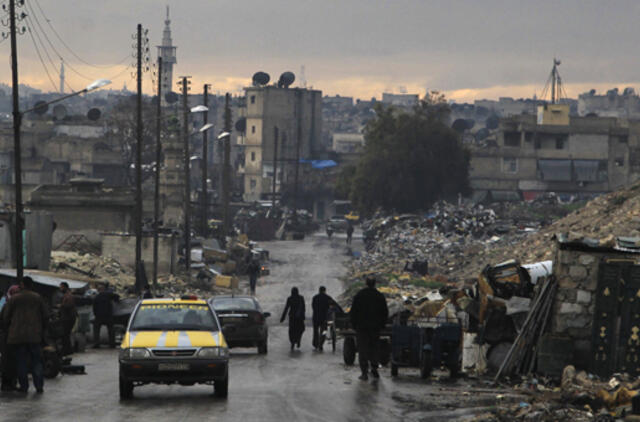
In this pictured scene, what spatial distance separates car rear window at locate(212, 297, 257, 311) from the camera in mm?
27391

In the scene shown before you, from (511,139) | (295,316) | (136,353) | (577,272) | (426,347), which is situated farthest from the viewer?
(511,139)

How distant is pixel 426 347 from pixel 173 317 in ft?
15.2

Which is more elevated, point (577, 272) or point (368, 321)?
point (577, 272)

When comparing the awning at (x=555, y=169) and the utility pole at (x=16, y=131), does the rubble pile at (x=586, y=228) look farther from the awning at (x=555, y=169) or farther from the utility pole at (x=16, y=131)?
the awning at (x=555, y=169)

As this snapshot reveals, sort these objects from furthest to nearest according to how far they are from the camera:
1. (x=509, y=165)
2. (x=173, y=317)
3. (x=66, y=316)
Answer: (x=509, y=165)
(x=66, y=316)
(x=173, y=317)

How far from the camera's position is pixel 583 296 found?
65.3 ft

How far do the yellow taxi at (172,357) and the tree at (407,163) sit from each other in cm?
7977

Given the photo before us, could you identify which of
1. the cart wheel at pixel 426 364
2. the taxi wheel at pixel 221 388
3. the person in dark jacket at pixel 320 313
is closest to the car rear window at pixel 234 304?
the person in dark jacket at pixel 320 313

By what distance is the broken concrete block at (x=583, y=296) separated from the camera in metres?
19.9

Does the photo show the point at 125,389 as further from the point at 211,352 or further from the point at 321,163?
A: the point at 321,163

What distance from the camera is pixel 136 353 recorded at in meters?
17.2

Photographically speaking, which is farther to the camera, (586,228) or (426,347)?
(586,228)

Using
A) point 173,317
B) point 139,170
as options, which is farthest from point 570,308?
point 139,170

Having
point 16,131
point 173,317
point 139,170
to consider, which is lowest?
point 173,317
